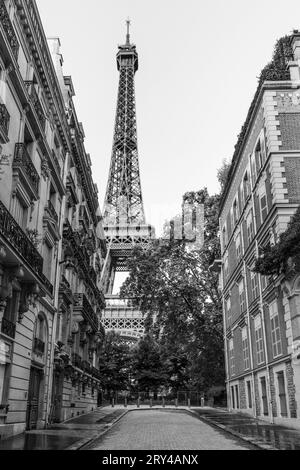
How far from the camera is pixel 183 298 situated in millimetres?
37438

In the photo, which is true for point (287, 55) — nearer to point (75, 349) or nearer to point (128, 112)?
point (75, 349)

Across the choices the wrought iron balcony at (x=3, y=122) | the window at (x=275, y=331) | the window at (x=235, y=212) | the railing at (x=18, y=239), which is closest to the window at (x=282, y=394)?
the window at (x=275, y=331)

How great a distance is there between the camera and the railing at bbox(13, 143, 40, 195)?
16812 millimetres

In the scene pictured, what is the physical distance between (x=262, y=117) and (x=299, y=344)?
1133 cm

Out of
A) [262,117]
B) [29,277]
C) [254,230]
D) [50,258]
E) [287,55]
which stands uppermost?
[287,55]

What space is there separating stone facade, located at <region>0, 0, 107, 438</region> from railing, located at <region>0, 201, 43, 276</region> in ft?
0.11

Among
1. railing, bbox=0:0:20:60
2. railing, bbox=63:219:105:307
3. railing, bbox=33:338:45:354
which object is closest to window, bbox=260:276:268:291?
railing, bbox=63:219:105:307

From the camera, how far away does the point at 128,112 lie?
345 ft

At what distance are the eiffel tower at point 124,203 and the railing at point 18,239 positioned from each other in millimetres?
53191

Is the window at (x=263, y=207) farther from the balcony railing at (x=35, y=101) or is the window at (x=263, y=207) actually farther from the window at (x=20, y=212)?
the window at (x=20, y=212)
